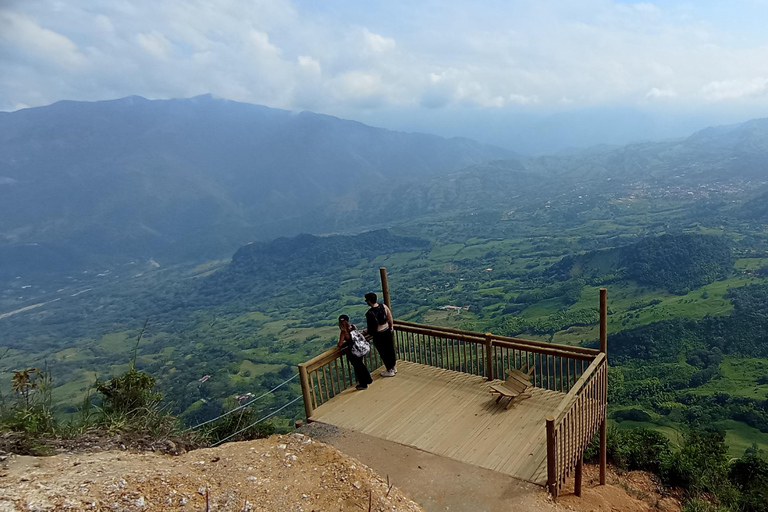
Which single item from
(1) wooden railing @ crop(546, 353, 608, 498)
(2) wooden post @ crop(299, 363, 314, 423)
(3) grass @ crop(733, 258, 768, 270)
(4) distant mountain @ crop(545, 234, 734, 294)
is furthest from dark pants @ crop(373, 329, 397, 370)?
(3) grass @ crop(733, 258, 768, 270)

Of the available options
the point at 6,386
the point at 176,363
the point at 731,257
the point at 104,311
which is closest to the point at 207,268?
the point at 104,311

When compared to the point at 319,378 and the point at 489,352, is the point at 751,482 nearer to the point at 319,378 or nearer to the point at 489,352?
the point at 489,352

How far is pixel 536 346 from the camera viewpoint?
6586mm

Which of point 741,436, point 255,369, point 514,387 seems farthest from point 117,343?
point 514,387

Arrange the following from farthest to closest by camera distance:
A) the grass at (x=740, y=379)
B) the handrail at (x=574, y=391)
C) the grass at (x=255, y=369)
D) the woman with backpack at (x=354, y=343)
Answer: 1. the grass at (x=255, y=369)
2. the grass at (x=740, y=379)
3. the woman with backpack at (x=354, y=343)
4. the handrail at (x=574, y=391)

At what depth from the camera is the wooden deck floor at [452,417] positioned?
5.43 metres

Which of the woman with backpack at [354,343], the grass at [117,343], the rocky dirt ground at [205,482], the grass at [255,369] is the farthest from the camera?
the grass at [117,343]

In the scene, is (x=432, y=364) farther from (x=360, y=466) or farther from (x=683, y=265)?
(x=683, y=265)

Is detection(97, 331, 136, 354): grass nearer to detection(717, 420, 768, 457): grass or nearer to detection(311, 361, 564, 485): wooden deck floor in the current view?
detection(717, 420, 768, 457): grass

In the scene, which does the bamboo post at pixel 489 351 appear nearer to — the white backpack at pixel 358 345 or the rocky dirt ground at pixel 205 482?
the white backpack at pixel 358 345

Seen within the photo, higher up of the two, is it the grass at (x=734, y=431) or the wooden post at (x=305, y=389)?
the wooden post at (x=305, y=389)

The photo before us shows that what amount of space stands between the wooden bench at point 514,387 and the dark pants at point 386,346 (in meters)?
1.71

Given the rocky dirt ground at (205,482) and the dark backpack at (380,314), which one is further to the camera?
the dark backpack at (380,314)

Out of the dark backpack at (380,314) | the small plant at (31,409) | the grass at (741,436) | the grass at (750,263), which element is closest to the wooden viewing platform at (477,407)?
the dark backpack at (380,314)
